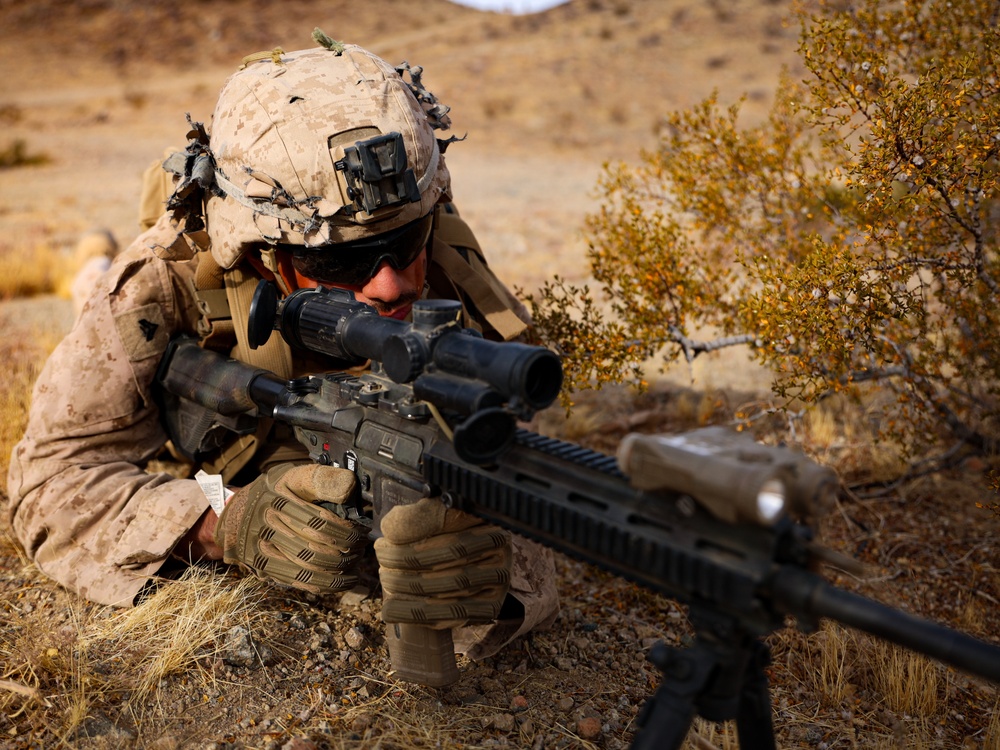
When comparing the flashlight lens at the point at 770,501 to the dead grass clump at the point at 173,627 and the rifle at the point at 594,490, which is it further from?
the dead grass clump at the point at 173,627

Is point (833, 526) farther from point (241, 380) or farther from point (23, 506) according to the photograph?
point (23, 506)

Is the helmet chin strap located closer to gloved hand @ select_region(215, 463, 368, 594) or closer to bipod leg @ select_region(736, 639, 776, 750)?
gloved hand @ select_region(215, 463, 368, 594)

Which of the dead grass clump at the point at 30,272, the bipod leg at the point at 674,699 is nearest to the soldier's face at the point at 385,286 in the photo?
the bipod leg at the point at 674,699

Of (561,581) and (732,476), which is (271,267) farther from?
(732,476)

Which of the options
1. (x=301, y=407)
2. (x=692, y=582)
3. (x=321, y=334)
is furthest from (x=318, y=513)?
(x=692, y=582)

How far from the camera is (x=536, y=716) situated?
8.95ft

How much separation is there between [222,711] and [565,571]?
1744 millimetres

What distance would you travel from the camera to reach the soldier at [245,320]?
2.91 metres

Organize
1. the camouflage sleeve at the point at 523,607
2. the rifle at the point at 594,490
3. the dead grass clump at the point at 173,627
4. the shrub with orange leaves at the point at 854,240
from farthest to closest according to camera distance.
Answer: the shrub with orange leaves at the point at 854,240 < the camouflage sleeve at the point at 523,607 < the dead grass clump at the point at 173,627 < the rifle at the point at 594,490

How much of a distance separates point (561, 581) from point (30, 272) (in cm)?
635

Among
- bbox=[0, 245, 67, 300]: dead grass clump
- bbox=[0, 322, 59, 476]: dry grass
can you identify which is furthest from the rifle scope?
bbox=[0, 245, 67, 300]: dead grass clump

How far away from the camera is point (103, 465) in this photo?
328 cm

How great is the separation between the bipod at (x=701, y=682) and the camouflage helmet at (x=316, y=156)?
180 centimetres

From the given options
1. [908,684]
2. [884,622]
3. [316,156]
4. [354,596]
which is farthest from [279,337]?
[908,684]
